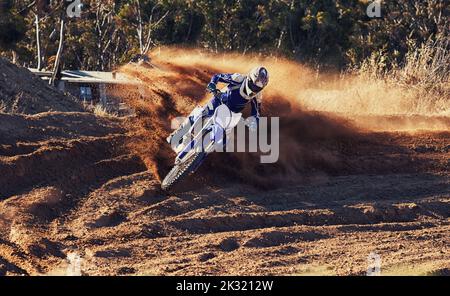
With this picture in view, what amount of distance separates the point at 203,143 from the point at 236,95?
3.49 ft

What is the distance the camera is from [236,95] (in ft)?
42.8

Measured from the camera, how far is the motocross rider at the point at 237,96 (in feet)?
41.6

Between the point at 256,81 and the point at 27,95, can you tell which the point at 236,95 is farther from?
the point at 27,95

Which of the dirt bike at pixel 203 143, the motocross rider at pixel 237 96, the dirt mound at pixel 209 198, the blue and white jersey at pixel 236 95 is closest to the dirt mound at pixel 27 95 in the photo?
the dirt mound at pixel 209 198

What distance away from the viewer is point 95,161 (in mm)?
13820

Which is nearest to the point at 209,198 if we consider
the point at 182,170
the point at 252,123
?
the point at 182,170

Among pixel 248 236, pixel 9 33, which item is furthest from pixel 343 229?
pixel 9 33

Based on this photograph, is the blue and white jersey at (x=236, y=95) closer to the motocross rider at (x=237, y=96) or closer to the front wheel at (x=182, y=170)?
the motocross rider at (x=237, y=96)

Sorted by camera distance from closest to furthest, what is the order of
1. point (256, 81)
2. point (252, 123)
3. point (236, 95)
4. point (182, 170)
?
point (182, 170) → point (256, 81) → point (252, 123) → point (236, 95)

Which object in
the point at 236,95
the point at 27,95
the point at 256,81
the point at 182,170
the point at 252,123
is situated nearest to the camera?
the point at 182,170

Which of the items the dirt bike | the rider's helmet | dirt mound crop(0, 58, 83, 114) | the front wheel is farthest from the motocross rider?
dirt mound crop(0, 58, 83, 114)

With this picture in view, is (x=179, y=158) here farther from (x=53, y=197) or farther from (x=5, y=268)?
(x=5, y=268)

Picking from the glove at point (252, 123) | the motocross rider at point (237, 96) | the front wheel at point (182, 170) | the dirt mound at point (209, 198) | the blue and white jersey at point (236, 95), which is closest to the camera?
the dirt mound at point (209, 198)

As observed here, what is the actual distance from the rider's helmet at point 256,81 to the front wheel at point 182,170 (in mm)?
1301
